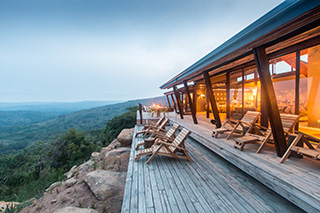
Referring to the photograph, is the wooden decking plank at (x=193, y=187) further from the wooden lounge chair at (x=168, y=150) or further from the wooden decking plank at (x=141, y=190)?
the wooden decking plank at (x=141, y=190)

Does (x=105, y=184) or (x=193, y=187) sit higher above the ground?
(x=193, y=187)

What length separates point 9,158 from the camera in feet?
61.0

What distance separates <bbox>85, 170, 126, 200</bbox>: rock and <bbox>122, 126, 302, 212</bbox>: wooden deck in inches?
21.3

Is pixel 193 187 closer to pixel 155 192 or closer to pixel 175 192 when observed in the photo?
pixel 175 192

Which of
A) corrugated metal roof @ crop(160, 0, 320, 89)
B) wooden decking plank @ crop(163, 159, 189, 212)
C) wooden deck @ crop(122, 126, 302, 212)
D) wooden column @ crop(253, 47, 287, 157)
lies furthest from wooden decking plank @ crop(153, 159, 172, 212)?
corrugated metal roof @ crop(160, 0, 320, 89)

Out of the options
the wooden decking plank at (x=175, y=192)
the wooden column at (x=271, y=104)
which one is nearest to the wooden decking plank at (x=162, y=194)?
the wooden decking plank at (x=175, y=192)

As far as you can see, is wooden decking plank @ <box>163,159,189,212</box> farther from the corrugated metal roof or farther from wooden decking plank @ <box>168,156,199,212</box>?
the corrugated metal roof

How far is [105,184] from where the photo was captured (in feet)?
12.1

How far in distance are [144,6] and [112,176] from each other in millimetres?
20695

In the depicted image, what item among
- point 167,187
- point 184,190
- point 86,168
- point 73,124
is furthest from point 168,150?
point 73,124

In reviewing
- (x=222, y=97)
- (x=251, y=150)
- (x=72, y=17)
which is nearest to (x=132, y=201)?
(x=251, y=150)

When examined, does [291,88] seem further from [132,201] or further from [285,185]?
[132,201]

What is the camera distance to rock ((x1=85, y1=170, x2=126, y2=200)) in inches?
136

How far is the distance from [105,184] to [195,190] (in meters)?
2.38
